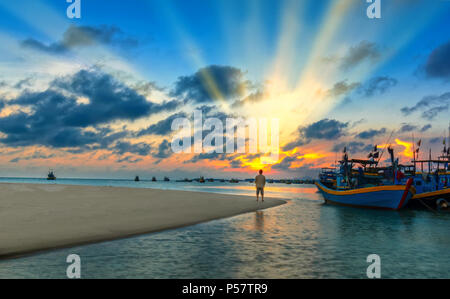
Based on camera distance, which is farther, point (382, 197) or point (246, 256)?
point (382, 197)

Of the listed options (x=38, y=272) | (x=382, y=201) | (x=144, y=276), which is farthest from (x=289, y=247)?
(x=382, y=201)

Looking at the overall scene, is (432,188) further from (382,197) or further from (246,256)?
(246,256)

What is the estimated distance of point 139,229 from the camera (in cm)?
1711

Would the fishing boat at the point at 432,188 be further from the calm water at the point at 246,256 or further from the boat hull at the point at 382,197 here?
the calm water at the point at 246,256

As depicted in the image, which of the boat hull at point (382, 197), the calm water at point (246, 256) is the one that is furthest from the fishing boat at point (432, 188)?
the calm water at point (246, 256)

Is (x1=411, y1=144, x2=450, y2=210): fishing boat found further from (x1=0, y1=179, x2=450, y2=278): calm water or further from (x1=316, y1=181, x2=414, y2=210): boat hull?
(x1=0, y1=179, x2=450, y2=278): calm water

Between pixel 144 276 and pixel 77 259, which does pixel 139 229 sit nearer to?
pixel 77 259

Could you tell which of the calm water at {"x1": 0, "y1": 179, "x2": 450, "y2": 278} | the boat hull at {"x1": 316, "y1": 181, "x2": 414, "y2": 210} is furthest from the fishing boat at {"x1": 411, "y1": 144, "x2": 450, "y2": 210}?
the calm water at {"x1": 0, "y1": 179, "x2": 450, "y2": 278}

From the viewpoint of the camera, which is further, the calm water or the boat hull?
the boat hull

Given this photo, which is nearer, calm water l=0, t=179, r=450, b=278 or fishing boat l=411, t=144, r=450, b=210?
calm water l=0, t=179, r=450, b=278

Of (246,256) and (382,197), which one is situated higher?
(246,256)

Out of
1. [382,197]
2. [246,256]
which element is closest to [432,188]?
[382,197]

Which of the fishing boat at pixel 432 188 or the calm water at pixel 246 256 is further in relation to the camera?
the fishing boat at pixel 432 188

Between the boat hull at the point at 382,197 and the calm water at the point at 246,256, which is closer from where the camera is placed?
the calm water at the point at 246,256
